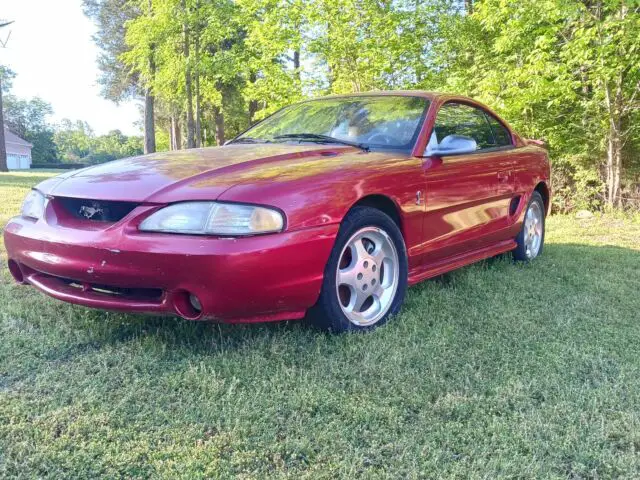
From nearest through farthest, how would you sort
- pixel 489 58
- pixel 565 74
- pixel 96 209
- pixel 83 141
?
pixel 96 209 < pixel 565 74 < pixel 489 58 < pixel 83 141

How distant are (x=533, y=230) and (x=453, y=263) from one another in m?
1.74

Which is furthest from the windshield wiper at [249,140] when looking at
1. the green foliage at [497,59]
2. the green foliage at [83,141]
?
the green foliage at [83,141]

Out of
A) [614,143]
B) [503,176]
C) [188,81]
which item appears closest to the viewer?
[503,176]

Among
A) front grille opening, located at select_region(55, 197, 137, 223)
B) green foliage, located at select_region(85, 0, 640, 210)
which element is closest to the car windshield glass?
front grille opening, located at select_region(55, 197, 137, 223)

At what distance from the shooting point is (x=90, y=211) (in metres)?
2.72

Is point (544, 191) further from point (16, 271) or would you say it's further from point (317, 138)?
point (16, 271)

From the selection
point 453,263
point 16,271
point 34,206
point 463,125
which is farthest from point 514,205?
point 16,271

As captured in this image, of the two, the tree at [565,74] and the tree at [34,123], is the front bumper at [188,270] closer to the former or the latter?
the tree at [565,74]

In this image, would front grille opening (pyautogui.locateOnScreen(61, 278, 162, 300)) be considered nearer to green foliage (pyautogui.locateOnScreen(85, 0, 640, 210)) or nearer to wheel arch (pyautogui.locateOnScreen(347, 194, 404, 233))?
wheel arch (pyautogui.locateOnScreen(347, 194, 404, 233))

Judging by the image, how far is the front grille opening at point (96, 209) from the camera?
2.59 m

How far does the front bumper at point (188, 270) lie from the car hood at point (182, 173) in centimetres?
21

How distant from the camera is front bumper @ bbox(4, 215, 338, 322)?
2.35m

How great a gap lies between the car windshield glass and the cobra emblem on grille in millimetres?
1458

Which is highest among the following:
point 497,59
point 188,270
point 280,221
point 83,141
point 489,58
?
point 83,141
